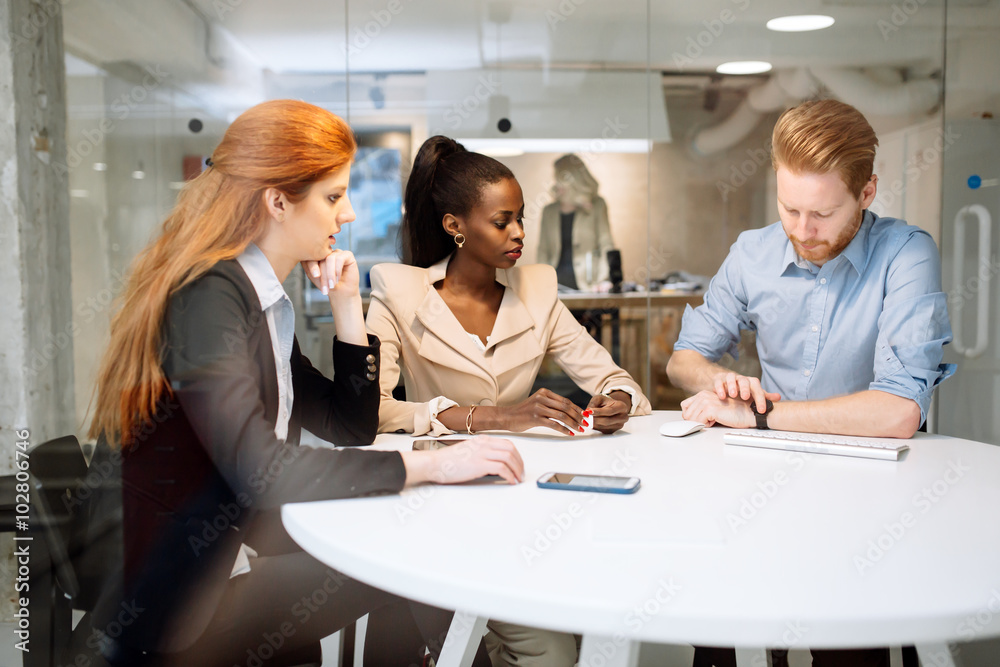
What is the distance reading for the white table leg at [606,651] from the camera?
100 cm

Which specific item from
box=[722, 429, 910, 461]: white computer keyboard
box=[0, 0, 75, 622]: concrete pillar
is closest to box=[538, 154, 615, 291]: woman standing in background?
box=[0, 0, 75, 622]: concrete pillar

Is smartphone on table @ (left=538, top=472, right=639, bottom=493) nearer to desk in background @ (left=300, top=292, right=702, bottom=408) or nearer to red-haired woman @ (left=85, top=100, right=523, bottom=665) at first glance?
red-haired woman @ (left=85, top=100, right=523, bottom=665)

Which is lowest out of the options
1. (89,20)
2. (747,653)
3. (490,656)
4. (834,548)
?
(490,656)

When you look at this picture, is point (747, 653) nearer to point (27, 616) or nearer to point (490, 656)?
point (490, 656)

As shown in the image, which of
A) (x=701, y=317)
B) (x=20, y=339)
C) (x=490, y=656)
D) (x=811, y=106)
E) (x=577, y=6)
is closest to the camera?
(x=490, y=656)

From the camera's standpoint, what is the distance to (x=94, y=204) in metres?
3.69

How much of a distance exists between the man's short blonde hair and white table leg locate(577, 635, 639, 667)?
133 centimetres

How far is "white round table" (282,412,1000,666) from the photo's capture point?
2.74ft

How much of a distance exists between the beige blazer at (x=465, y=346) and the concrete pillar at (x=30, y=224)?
1.60 meters

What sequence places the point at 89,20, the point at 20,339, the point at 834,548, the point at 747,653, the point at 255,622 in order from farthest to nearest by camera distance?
the point at 89,20, the point at 20,339, the point at 747,653, the point at 255,622, the point at 834,548

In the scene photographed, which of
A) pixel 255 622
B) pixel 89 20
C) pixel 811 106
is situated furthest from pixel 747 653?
pixel 89 20

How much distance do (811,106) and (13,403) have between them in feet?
9.64

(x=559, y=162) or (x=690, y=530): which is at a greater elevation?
(x=559, y=162)

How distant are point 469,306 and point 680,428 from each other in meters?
0.87
